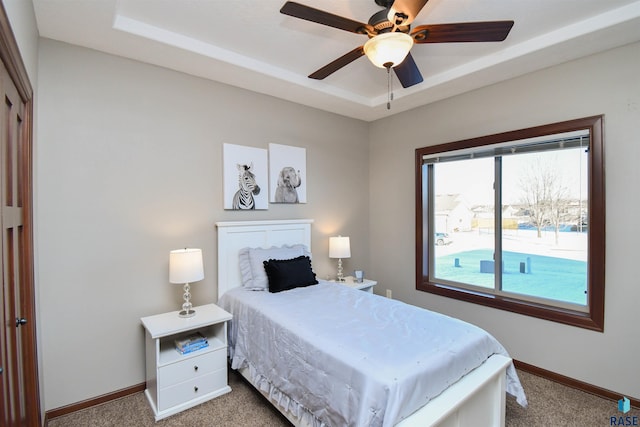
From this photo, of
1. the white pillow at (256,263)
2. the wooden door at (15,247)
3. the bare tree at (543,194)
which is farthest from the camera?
the white pillow at (256,263)

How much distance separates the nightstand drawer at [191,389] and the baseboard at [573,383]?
8.85 feet

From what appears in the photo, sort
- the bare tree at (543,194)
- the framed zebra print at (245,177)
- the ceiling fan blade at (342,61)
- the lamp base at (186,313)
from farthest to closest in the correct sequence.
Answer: the framed zebra print at (245,177) → the bare tree at (543,194) → the lamp base at (186,313) → the ceiling fan blade at (342,61)

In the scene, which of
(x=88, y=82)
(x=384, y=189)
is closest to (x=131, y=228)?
(x=88, y=82)

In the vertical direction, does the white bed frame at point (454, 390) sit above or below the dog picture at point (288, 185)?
below

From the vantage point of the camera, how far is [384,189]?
13.9 feet

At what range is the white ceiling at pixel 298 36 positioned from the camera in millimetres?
2082

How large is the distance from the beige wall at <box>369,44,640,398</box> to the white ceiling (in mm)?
172

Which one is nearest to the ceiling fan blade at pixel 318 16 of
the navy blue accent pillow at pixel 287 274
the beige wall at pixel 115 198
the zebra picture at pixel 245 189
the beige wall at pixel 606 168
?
the beige wall at pixel 115 198

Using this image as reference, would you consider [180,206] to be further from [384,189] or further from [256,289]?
[384,189]

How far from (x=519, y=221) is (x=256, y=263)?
2.63m

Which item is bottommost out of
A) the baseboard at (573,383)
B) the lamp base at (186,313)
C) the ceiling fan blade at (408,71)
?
the baseboard at (573,383)

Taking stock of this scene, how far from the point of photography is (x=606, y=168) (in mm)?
2475

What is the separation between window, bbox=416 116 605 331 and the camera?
2.58 m

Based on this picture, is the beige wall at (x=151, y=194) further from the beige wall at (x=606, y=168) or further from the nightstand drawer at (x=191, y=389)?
the nightstand drawer at (x=191, y=389)
